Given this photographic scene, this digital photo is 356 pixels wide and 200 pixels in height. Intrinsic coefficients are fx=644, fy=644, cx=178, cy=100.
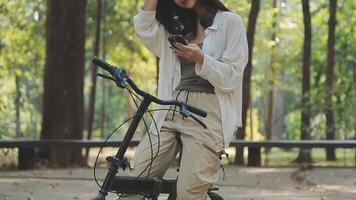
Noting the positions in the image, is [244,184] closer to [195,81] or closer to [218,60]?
[195,81]

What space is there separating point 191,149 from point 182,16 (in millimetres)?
801

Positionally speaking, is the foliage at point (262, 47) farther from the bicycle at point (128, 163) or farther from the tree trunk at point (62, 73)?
the bicycle at point (128, 163)

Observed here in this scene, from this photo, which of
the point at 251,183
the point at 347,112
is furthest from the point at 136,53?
the point at 251,183

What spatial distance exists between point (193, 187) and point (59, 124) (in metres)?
9.72

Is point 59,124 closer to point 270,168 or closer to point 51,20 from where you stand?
point 51,20

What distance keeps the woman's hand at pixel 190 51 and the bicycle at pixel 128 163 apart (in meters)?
0.27

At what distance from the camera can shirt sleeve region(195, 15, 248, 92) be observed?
11.5ft

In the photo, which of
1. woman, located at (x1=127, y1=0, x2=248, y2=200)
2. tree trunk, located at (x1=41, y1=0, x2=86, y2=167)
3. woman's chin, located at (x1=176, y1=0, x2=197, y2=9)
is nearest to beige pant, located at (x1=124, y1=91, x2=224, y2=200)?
woman, located at (x1=127, y1=0, x2=248, y2=200)

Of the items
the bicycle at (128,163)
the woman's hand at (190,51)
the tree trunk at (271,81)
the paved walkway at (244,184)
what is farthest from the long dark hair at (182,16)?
the tree trunk at (271,81)

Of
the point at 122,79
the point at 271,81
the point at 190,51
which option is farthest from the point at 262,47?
the point at 122,79

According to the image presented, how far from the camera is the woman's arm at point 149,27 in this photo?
3.76 metres

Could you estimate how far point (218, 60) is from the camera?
362 cm

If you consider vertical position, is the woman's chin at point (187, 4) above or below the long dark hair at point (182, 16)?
above

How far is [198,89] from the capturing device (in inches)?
147
